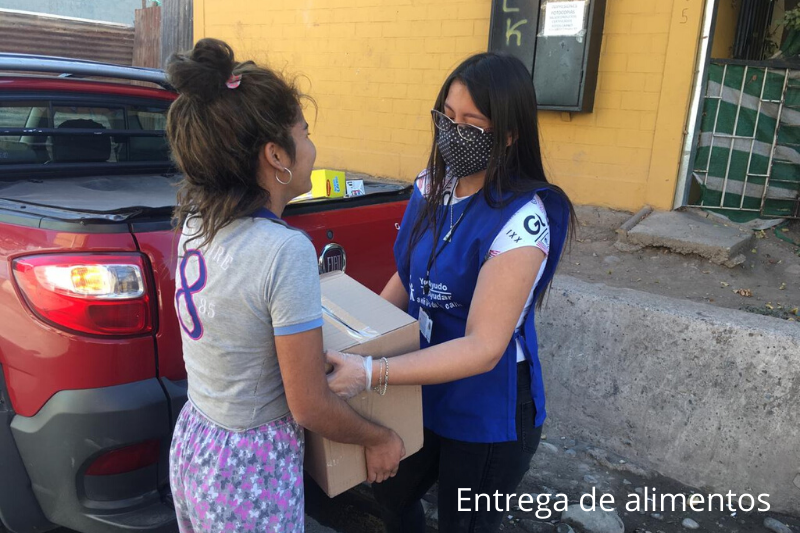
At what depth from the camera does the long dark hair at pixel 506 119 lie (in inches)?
69.2

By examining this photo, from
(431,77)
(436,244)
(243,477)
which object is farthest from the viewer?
(431,77)

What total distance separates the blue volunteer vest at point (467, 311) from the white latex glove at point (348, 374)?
377mm

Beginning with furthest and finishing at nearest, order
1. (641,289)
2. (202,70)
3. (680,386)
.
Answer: (641,289) < (680,386) < (202,70)

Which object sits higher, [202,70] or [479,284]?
[202,70]

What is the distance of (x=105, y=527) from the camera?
2047 millimetres

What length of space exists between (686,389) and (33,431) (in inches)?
112

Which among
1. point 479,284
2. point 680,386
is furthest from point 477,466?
point 680,386

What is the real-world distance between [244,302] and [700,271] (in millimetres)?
4950

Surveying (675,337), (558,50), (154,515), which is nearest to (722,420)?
(675,337)

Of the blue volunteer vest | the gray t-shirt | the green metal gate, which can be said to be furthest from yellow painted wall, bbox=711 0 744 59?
the gray t-shirt

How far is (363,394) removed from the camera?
5.30 feet

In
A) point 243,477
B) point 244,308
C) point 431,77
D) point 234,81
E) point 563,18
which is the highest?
point 563,18

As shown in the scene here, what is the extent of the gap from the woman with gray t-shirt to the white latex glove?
3 cm

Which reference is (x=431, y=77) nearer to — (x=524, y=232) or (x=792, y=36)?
(x=792, y=36)
